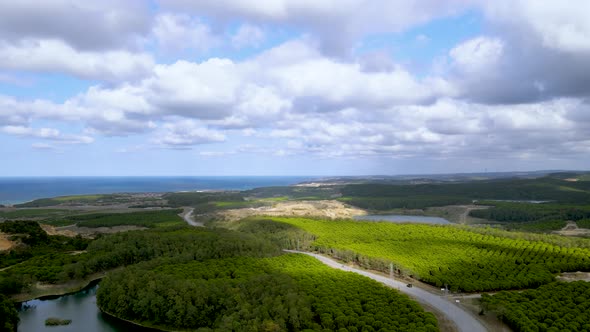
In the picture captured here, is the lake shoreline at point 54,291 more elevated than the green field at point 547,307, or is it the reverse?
the green field at point 547,307

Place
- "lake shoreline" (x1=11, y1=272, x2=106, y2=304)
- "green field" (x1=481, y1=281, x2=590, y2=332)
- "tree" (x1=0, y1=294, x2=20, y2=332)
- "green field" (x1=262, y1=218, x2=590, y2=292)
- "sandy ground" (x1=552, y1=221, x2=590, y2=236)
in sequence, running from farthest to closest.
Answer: "sandy ground" (x1=552, y1=221, x2=590, y2=236) → "lake shoreline" (x1=11, y1=272, x2=106, y2=304) → "green field" (x1=262, y1=218, x2=590, y2=292) → "tree" (x1=0, y1=294, x2=20, y2=332) → "green field" (x1=481, y1=281, x2=590, y2=332)

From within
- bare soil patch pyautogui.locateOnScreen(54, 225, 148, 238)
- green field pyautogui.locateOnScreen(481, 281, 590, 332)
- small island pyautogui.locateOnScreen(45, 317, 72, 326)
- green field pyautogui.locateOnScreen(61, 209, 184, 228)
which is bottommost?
small island pyautogui.locateOnScreen(45, 317, 72, 326)

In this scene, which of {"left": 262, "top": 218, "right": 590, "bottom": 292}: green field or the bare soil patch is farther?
the bare soil patch

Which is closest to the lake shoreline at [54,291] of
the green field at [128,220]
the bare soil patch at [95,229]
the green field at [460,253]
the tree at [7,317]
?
the tree at [7,317]

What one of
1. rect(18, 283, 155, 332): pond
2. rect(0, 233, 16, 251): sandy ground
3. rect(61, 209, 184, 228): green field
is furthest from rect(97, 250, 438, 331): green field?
rect(61, 209, 184, 228): green field

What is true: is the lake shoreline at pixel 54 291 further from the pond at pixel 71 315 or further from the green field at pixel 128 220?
the green field at pixel 128 220

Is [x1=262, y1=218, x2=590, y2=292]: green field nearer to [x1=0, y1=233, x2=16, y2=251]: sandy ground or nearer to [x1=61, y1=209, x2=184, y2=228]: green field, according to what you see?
[x1=61, y1=209, x2=184, y2=228]: green field

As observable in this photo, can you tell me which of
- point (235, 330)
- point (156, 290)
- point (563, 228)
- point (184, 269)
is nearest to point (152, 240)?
point (184, 269)
